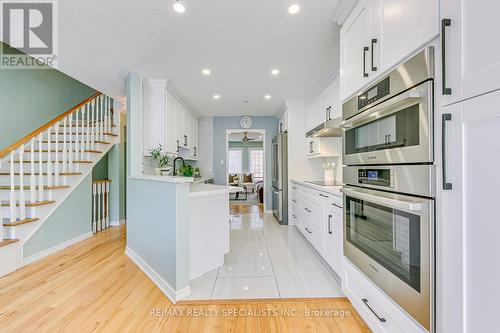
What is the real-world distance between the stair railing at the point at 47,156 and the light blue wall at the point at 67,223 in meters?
0.24

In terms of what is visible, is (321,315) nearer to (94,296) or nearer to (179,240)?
(179,240)

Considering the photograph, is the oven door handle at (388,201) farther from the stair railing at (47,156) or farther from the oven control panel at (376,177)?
the stair railing at (47,156)

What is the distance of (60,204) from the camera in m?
3.15

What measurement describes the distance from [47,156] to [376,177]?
4434mm

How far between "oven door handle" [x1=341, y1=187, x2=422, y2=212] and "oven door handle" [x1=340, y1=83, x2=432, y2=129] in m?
0.52

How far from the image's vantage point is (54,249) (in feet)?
9.92

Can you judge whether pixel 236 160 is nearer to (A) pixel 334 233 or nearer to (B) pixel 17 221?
(B) pixel 17 221

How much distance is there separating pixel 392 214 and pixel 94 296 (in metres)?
2.53

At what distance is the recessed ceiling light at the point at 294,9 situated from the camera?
185 cm

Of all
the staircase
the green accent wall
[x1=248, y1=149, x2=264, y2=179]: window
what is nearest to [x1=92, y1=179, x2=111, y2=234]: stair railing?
the staircase

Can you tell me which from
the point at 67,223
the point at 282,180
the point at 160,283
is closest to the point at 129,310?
the point at 160,283
